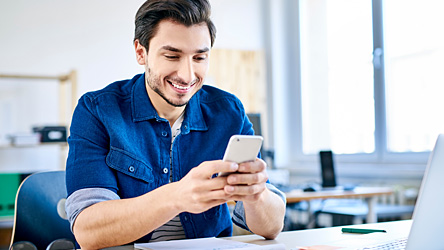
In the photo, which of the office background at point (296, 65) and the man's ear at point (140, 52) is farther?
the office background at point (296, 65)

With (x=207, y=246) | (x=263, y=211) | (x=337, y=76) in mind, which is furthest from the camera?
(x=337, y=76)

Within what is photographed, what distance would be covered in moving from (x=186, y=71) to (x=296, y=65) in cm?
389

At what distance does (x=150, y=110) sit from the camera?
138 cm

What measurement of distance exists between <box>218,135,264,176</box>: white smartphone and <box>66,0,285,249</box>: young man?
138 mm

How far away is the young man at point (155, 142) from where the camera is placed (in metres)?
1.14

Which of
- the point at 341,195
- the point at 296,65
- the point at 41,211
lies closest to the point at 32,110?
the point at 296,65

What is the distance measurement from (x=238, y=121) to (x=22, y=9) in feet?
11.6

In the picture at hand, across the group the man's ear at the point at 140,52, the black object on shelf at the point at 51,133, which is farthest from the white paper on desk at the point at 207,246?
the black object on shelf at the point at 51,133

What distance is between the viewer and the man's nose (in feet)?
4.30

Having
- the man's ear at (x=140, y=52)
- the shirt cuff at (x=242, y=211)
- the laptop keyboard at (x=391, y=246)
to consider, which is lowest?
the laptop keyboard at (x=391, y=246)

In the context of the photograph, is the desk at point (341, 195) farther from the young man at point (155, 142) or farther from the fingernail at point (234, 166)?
the fingernail at point (234, 166)

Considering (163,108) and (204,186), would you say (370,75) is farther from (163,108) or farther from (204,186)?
(204,186)

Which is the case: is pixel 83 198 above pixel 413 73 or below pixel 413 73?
below

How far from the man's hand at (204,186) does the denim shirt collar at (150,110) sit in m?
0.40
